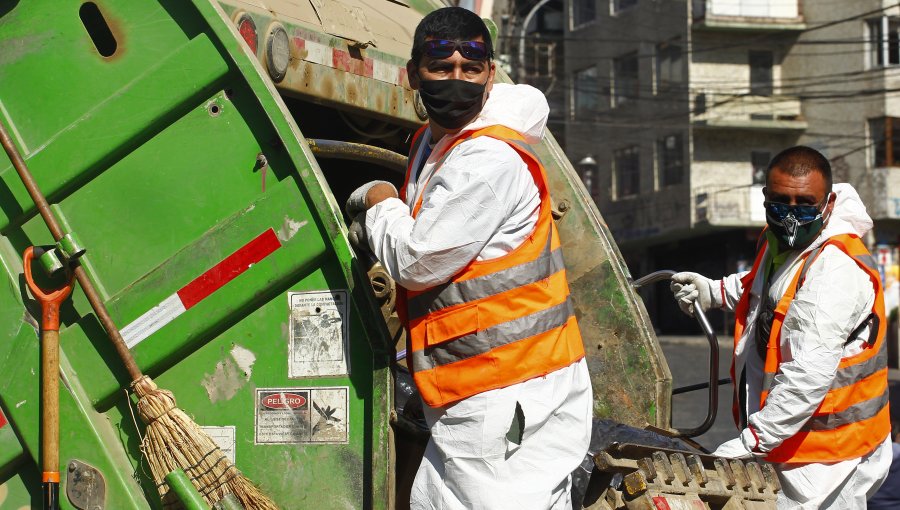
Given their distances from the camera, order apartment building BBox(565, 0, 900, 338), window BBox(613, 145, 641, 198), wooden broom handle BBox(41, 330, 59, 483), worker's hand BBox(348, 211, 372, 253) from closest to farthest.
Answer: worker's hand BBox(348, 211, 372, 253) < wooden broom handle BBox(41, 330, 59, 483) < apartment building BBox(565, 0, 900, 338) < window BBox(613, 145, 641, 198)

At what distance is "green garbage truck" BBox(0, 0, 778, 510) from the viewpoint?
123 inches

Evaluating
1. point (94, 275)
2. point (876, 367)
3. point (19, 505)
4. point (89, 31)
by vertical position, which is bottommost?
point (19, 505)

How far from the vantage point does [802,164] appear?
3512 mm

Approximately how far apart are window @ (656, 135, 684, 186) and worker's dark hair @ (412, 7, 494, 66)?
3248cm

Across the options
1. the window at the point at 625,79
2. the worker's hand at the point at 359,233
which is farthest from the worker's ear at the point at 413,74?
the window at the point at 625,79

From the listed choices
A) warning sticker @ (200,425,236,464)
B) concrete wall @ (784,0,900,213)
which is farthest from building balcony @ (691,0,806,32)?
warning sticker @ (200,425,236,464)

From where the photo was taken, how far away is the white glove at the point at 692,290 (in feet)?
13.4

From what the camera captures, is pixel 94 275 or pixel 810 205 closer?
pixel 94 275

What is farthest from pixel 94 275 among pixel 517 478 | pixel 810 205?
pixel 810 205

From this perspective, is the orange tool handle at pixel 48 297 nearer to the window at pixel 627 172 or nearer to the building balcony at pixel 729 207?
the building balcony at pixel 729 207

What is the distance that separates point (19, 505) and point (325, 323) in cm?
98

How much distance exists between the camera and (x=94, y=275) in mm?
3244

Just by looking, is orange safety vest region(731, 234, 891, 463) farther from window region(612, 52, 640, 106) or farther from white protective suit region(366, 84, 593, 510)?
window region(612, 52, 640, 106)

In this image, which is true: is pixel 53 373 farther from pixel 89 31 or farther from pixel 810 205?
pixel 810 205
